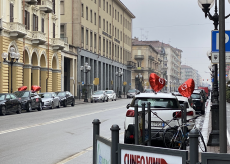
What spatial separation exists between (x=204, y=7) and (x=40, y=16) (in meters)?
38.3

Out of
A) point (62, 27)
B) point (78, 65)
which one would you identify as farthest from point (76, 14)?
point (78, 65)

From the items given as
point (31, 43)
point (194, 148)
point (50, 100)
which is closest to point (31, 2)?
point (31, 43)

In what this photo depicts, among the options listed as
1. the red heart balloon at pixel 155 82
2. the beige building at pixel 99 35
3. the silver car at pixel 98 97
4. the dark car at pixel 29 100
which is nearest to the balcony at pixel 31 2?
the dark car at pixel 29 100

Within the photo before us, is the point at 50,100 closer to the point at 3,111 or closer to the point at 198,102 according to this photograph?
the point at 3,111

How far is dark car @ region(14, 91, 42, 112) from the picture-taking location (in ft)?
104

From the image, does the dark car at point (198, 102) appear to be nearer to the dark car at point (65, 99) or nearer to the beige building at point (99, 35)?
the dark car at point (65, 99)

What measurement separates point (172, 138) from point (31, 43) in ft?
121

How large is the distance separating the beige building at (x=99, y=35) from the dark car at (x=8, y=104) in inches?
1156

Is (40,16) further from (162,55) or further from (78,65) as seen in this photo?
(162,55)

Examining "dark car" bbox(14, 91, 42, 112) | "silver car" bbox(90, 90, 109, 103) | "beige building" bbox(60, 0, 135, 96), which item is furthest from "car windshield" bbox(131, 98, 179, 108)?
"beige building" bbox(60, 0, 135, 96)

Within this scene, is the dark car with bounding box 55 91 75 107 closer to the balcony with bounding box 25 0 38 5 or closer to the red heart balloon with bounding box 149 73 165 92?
the balcony with bounding box 25 0 38 5

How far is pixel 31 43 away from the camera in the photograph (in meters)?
45.3

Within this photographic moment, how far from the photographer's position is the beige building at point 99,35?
62812mm

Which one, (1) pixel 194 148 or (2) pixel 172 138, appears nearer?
(1) pixel 194 148
